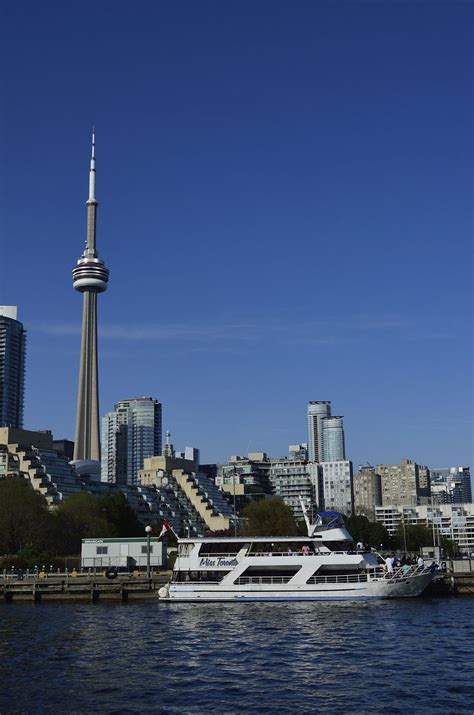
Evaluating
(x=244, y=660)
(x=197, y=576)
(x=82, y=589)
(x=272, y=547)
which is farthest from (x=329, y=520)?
(x=244, y=660)

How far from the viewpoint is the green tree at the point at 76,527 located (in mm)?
129000

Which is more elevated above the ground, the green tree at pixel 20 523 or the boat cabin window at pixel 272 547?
the green tree at pixel 20 523

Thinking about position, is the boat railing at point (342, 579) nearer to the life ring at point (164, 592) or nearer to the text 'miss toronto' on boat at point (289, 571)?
the text 'miss toronto' on boat at point (289, 571)

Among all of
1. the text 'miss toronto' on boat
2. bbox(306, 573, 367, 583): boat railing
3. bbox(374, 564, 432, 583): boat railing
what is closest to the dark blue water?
the text 'miss toronto' on boat

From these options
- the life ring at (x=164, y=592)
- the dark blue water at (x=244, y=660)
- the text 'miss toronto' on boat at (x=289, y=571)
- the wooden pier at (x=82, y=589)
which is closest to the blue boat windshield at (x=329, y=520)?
the text 'miss toronto' on boat at (x=289, y=571)

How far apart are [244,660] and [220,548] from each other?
103 feet

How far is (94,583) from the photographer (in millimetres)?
77875

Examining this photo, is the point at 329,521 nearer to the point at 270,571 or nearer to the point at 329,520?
the point at 329,520

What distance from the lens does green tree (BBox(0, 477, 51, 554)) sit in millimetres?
115750

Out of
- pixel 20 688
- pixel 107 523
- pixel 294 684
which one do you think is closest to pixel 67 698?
pixel 20 688

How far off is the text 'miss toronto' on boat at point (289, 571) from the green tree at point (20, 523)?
47.8 metres

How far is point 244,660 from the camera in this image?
4250cm

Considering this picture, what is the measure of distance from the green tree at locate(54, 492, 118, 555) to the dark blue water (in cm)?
6574

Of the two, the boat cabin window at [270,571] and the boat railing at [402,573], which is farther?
the boat cabin window at [270,571]
